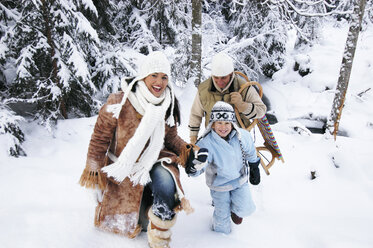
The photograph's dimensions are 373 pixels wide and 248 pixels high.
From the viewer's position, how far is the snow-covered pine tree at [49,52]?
13.9ft

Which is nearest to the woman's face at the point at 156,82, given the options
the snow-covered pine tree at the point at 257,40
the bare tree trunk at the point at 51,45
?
the bare tree trunk at the point at 51,45

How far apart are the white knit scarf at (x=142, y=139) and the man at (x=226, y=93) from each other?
2.49 ft

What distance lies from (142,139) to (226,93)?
121cm

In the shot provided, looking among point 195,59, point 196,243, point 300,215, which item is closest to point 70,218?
point 196,243

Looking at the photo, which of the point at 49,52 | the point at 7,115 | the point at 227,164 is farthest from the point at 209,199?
the point at 49,52

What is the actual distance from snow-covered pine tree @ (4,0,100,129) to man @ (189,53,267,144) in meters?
3.18

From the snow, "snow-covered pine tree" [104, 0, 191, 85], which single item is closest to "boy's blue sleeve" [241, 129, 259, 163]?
the snow

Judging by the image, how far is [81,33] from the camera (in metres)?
4.62

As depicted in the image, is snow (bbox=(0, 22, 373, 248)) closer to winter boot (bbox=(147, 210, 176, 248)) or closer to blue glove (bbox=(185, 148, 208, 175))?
winter boot (bbox=(147, 210, 176, 248))

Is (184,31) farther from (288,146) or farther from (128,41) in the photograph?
(288,146)

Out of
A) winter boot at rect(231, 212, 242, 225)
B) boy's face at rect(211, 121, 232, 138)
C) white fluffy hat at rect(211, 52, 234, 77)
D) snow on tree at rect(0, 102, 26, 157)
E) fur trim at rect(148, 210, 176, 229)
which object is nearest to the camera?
fur trim at rect(148, 210, 176, 229)

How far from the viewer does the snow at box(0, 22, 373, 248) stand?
192cm

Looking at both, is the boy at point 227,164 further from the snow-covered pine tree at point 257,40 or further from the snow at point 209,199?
the snow-covered pine tree at point 257,40

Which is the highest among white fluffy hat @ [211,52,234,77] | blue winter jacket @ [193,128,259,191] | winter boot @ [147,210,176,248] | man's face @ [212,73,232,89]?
white fluffy hat @ [211,52,234,77]
